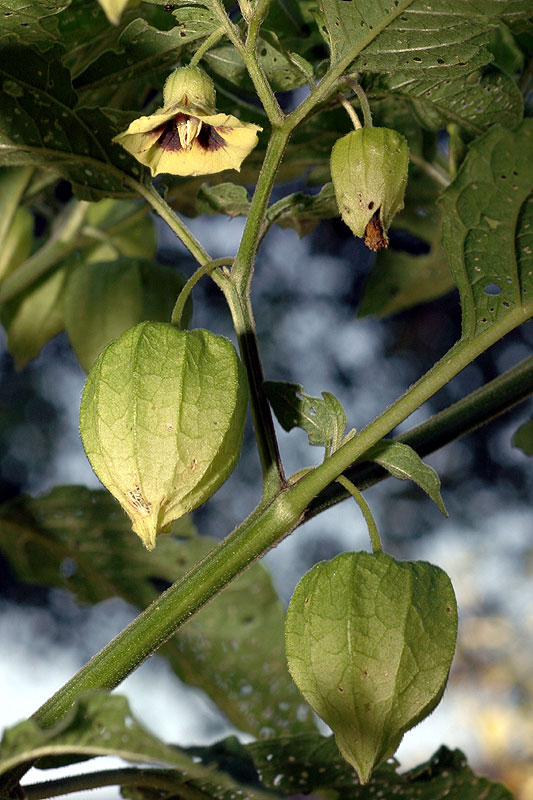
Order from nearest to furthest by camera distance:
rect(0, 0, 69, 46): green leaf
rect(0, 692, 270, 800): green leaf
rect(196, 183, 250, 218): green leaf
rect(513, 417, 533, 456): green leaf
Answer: rect(0, 692, 270, 800): green leaf → rect(0, 0, 69, 46): green leaf → rect(196, 183, 250, 218): green leaf → rect(513, 417, 533, 456): green leaf

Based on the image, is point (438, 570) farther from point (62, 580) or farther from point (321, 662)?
point (62, 580)

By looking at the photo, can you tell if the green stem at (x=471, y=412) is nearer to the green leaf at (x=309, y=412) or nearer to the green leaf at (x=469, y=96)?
the green leaf at (x=309, y=412)

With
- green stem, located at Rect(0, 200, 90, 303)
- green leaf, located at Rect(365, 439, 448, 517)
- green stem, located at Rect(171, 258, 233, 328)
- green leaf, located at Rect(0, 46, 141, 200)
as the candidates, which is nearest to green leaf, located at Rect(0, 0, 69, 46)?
Answer: green leaf, located at Rect(0, 46, 141, 200)

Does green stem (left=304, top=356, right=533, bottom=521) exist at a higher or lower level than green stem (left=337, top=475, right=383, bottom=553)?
higher

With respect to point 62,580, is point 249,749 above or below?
below

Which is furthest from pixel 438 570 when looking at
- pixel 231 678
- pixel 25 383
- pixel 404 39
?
pixel 25 383

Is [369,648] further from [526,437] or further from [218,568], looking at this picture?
[526,437]

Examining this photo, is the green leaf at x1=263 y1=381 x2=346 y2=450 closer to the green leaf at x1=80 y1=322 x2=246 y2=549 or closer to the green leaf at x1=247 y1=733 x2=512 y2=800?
the green leaf at x1=80 y1=322 x2=246 y2=549
